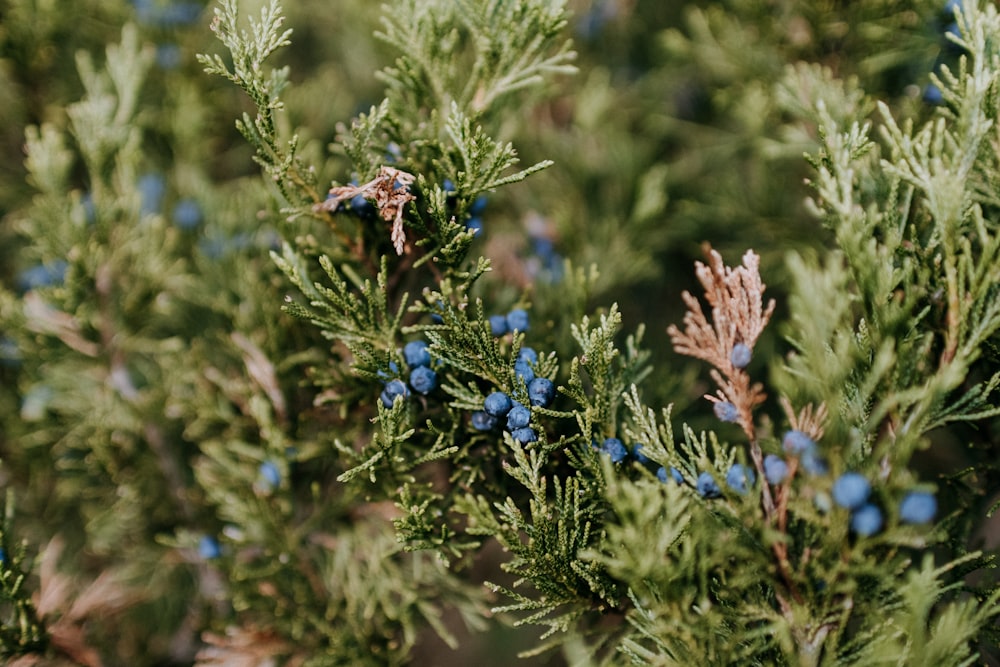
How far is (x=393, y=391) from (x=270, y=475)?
61cm

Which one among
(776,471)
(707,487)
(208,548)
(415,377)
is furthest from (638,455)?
(208,548)

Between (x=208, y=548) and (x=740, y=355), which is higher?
(x=740, y=355)

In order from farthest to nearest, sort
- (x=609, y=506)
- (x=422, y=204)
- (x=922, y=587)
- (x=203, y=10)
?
(x=203, y=10) < (x=422, y=204) < (x=609, y=506) < (x=922, y=587)

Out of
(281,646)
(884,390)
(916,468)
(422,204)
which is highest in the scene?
(422,204)

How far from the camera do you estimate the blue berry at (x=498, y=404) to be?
136 centimetres

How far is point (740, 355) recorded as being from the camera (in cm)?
133

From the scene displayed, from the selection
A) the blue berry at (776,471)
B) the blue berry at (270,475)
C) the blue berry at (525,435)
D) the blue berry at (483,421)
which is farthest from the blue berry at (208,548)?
the blue berry at (776,471)

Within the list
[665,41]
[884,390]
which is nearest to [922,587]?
[884,390]

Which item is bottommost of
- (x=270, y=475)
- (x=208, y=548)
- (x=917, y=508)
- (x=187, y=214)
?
(x=208, y=548)

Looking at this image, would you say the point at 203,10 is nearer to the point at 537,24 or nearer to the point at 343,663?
the point at 537,24

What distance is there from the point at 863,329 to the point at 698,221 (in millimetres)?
1355

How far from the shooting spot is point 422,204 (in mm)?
1551

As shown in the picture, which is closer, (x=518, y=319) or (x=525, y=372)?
(x=525, y=372)

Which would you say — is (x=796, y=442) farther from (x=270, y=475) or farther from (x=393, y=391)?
(x=270, y=475)
